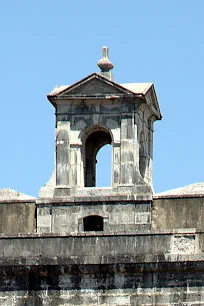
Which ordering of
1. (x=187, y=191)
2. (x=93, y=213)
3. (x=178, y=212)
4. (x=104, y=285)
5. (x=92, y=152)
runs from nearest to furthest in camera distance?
1. (x=104, y=285)
2. (x=178, y=212)
3. (x=93, y=213)
4. (x=187, y=191)
5. (x=92, y=152)

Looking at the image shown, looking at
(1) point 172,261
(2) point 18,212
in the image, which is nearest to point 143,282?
(1) point 172,261

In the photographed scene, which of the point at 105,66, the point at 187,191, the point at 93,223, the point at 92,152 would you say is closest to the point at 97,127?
the point at 92,152

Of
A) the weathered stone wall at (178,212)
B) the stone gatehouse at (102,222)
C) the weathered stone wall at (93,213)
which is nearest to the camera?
the stone gatehouse at (102,222)

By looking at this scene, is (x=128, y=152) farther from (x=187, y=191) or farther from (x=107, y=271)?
(x=107, y=271)

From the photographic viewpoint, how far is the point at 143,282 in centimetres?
4928

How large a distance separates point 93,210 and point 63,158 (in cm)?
167

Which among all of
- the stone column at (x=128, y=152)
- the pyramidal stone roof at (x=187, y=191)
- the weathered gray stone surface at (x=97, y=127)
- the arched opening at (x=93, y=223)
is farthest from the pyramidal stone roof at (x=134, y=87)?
the arched opening at (x=93, y=223)

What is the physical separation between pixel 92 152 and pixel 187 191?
126 inches

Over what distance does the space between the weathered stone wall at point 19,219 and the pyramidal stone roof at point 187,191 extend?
3283 mm

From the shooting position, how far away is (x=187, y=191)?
168ft

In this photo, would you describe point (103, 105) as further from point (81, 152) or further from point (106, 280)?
point (106, 280)

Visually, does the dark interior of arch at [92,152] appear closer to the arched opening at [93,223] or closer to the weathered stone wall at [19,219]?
the arched opening at [93,223]

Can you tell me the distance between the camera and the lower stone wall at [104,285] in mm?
49062

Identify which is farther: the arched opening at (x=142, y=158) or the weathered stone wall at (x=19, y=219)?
the arched opening at (x=142, y=158)
